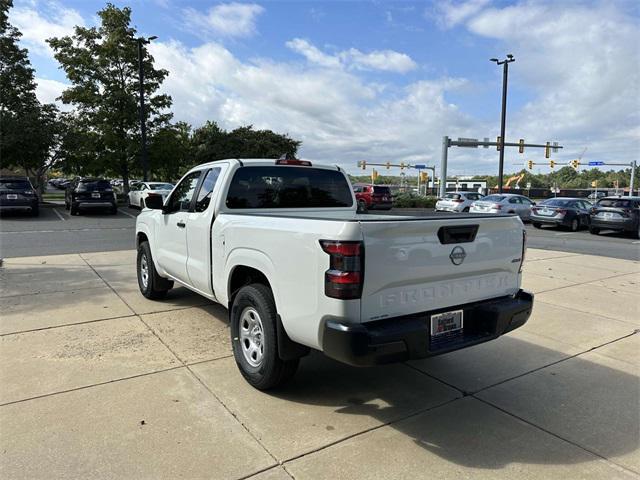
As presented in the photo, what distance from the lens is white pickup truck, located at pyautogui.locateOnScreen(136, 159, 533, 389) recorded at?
9.57ft

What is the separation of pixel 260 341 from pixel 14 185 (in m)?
19.9

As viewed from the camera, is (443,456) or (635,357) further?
(635,357)

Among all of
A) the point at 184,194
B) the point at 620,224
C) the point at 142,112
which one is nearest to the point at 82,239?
the point at 184,194

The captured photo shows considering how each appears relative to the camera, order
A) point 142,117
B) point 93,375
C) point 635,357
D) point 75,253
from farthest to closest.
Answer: point 142,117
point 75,253
point 635,357
point 93,375

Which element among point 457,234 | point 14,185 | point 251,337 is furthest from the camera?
point 14,185

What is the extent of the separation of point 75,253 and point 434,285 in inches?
374

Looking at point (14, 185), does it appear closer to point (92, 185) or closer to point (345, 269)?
point (92, 185)

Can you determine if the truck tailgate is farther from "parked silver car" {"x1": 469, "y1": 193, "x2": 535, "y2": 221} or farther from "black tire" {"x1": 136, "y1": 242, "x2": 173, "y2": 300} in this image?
"parked silver car" {"x1": 469, "y1": 193, "x2": 535, "y2": 221}

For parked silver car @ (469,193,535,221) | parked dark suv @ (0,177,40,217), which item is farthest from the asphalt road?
parked silver car @ (469,193,535,221)

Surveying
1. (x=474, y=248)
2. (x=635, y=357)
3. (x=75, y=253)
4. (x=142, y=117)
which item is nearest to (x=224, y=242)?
(x=474, y=248)

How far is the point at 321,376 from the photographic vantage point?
162 inches

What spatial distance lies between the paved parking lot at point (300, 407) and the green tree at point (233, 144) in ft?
123

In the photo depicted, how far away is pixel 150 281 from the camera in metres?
6.29

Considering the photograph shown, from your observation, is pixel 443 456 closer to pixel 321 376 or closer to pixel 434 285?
pixel 434 285
